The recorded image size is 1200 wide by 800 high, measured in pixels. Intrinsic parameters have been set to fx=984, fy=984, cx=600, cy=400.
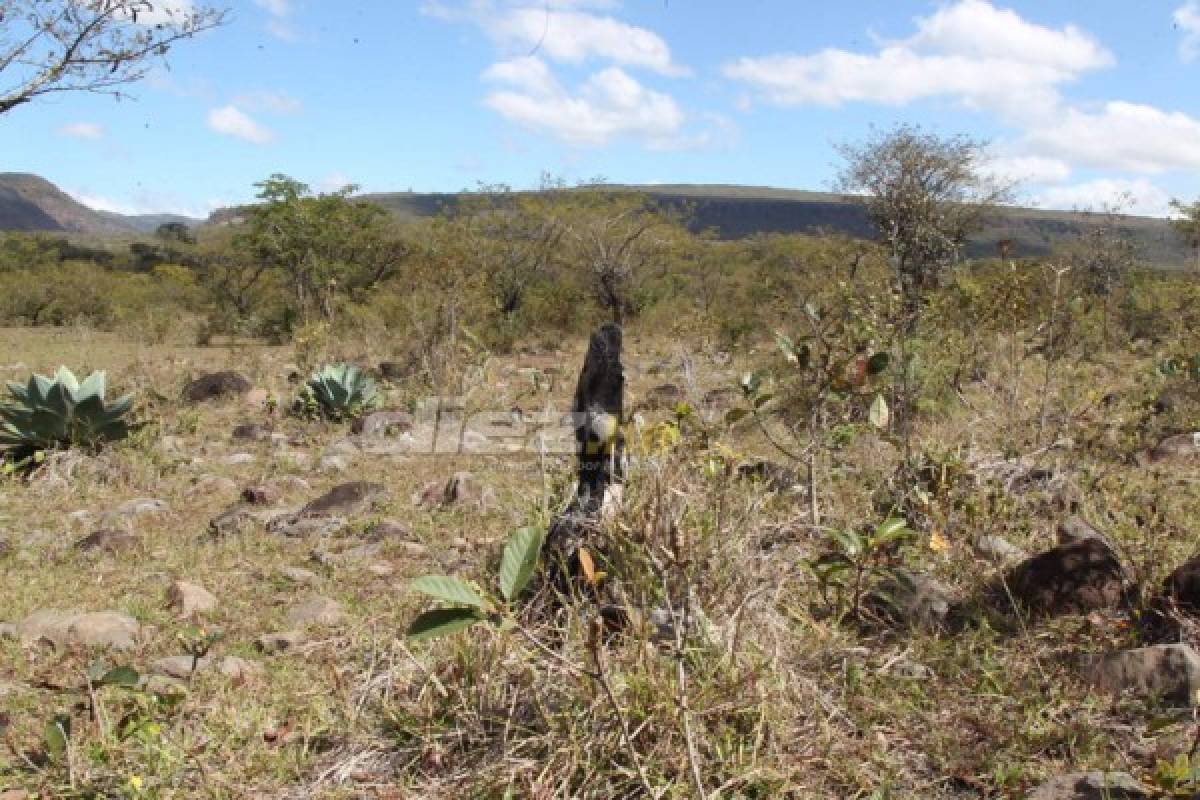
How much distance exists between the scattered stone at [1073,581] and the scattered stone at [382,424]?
5097 millimetres

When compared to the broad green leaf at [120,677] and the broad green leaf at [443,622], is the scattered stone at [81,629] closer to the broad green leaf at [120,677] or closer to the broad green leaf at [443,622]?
the broad green leaf at [120,677]

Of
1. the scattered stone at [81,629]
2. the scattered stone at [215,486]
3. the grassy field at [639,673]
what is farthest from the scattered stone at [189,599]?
the scattered stone at [215,486]

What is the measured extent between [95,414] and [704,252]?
58.9ft

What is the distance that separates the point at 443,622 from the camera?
2.00 m

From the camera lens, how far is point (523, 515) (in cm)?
327

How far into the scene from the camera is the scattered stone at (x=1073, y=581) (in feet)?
11.1

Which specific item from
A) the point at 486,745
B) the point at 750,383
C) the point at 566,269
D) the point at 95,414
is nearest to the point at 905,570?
the point at 750,383

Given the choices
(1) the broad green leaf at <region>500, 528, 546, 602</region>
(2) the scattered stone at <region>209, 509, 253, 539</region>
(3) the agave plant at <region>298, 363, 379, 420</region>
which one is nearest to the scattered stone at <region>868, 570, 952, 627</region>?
(1) the broad green leaf at <region>500, 528, 546, 602</region>

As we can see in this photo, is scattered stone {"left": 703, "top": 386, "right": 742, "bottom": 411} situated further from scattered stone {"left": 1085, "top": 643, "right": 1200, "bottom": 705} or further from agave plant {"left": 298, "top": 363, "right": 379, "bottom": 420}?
scattered stone {"left": 1085, "top": 643, "right": 1200, "bottom": 705}

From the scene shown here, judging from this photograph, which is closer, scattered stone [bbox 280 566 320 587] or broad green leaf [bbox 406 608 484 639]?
broad green leaf [bbox 406 608 484 639]

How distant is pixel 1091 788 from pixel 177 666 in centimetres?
274

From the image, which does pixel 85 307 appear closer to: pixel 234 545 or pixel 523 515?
pixel 234 545

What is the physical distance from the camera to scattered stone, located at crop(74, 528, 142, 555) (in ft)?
15.3

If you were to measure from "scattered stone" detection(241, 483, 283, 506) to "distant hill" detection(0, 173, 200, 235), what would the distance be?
137 meters
